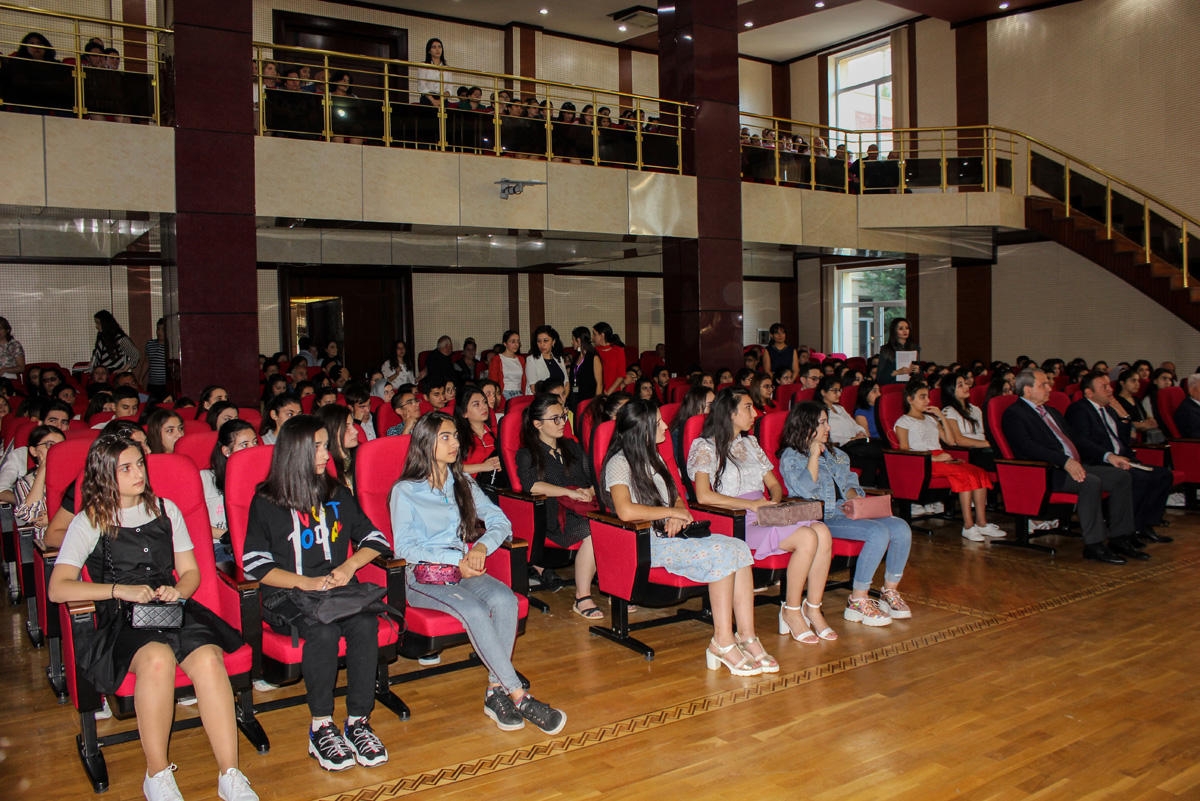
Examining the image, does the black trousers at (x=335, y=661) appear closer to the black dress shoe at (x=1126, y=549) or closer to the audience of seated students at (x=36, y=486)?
the audience of seated students at (x=36, y=486)

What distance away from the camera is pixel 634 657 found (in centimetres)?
407

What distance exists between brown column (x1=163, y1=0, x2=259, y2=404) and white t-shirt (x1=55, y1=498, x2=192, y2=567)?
4405 millimetres

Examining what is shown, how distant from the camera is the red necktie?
19.5ft

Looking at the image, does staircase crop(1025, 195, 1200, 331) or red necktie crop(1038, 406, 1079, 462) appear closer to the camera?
red necktie crop(1038, 406, 1079, 462)

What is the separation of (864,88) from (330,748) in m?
16.6

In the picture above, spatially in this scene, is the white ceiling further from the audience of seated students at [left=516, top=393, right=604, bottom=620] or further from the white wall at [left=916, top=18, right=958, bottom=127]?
the audience of seated students at [left=516, top=393, right=604, bottom=620]

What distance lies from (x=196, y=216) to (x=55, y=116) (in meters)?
1.20

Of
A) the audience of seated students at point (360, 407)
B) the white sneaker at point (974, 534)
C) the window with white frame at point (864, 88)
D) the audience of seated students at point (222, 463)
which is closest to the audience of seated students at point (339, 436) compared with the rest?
the audience of seated students at point (222, 463)

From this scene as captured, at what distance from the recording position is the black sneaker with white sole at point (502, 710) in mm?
3311

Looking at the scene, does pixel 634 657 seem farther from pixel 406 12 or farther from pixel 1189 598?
pixel 406 12

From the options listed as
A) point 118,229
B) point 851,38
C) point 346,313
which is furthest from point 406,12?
point 851,38

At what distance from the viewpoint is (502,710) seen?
11.0ft

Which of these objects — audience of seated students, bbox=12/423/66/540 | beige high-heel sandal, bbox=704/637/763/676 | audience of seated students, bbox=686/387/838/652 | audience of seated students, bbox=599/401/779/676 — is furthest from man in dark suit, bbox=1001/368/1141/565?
audience of seated students, bbox=12/423/66/540

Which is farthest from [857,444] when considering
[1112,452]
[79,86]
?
[79,86]
